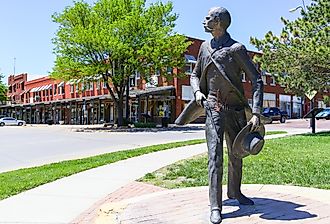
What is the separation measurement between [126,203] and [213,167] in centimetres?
178

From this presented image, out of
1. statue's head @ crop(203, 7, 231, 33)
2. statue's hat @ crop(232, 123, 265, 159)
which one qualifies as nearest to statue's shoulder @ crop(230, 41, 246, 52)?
statue's head @ crop(203, 7, 231, 33)

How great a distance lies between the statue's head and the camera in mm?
A: 4930

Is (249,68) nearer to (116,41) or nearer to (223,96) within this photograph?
(223,96)

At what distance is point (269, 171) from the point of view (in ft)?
31.2

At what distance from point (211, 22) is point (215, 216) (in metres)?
2.16

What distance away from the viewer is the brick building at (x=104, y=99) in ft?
147

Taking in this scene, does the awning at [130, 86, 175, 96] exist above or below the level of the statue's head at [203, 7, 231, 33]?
above

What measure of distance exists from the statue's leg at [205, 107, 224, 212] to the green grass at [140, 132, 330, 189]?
3.39 metres

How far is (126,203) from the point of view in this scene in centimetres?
600

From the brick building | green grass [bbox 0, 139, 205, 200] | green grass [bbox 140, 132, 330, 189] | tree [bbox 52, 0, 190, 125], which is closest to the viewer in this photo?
green grass [bbox 0, 139, 205, 200]

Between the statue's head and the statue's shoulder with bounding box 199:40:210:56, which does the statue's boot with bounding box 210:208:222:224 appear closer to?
the statue's shoulder with bounding box 199:40:210:56

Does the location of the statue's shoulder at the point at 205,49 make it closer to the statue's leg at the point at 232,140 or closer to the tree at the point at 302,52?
the statue's leg at the point at 232,140

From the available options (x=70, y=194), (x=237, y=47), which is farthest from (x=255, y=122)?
(x=70, y=194)

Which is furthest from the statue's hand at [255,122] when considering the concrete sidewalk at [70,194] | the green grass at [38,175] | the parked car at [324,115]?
the parked car at [324,115]
